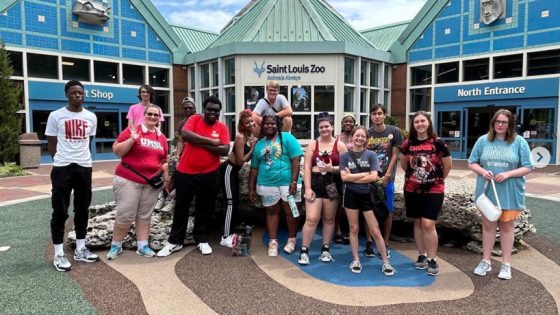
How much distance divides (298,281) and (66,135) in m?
2.70

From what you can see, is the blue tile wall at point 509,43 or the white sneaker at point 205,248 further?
the blue tile wall at point 509,43

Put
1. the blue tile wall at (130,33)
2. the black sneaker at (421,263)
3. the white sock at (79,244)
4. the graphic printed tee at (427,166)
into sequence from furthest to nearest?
the blue tile wall at (130,33) → the white sock at (79,244) → the black sneaker at (421,263) → the graphic printed tee at (427,166)

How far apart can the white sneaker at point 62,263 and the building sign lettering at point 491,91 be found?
676 inches

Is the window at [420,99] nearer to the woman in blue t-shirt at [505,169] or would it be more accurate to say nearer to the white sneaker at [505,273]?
the woman in blue t-shirt at [505,169]

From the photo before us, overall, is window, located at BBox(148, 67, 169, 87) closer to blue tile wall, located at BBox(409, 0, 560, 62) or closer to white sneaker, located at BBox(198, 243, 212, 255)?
blue tile wall, located at BBox(409, 0, 560, 62)

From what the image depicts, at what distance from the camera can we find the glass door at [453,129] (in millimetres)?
17625

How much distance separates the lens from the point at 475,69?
17375 millimetres

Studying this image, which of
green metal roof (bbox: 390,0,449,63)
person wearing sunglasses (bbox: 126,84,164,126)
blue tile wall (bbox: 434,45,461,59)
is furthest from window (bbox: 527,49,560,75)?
person wearing sunglasses (bbox: 126,84,164,126)

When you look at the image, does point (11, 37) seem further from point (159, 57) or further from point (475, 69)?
point (475, 69)

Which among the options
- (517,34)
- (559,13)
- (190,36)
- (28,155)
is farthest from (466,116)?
(28,155)

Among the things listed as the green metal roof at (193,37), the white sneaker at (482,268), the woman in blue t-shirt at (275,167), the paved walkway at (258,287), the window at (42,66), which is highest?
the green metal roof at (193,37)

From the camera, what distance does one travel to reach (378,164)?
404cm

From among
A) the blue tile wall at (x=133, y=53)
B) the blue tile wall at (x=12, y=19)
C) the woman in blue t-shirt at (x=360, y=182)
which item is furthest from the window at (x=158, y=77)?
the woman in blue t-shirt at (x=360, y=182)

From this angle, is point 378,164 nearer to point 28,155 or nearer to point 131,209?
point 131,209
